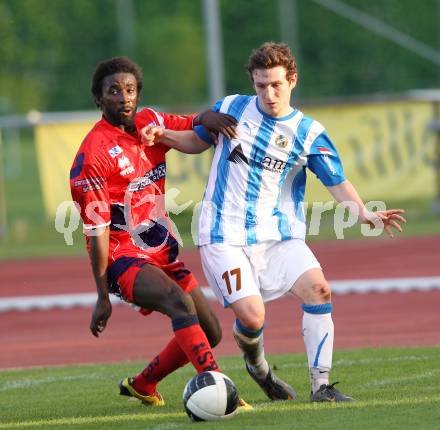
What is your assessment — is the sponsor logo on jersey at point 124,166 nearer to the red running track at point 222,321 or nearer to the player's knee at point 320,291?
the player's knee at point 320,291

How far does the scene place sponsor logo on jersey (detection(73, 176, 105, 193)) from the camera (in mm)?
7625

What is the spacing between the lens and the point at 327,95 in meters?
51.7

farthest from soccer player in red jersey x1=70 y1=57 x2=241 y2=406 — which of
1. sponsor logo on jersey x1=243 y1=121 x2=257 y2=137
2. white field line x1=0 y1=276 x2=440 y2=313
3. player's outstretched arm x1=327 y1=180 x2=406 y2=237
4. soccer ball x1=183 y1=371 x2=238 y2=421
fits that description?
white field line x1=0 y1=276 x2=440 y2=313

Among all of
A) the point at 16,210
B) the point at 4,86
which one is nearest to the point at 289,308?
the point at 16,210

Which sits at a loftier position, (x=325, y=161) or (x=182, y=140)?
(x=182, y=140)

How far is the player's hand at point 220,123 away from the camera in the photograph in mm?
7824

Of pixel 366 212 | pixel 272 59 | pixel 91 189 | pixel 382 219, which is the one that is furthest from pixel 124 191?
pixel 382 219

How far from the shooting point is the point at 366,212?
7715 millimetres

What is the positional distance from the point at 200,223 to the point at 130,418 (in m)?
1.31

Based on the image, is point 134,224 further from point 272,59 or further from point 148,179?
point 272,59

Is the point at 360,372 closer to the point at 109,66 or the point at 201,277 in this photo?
the point at 109,66

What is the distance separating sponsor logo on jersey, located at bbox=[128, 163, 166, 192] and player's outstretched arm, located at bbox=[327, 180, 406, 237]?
43.6 inches

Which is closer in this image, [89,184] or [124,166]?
[89,184]

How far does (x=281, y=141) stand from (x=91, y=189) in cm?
121
